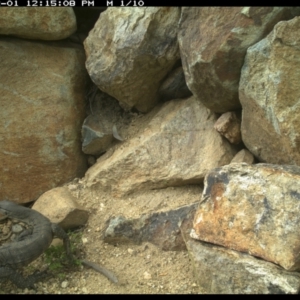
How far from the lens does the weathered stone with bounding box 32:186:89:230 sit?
3777mm

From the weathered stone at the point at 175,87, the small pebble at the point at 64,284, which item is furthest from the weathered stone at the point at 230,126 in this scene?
the small pebble at the point at 64,284

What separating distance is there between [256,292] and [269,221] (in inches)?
17.9

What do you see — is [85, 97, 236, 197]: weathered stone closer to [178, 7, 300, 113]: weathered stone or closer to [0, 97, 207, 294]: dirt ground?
[0, 97, 207, 294]: dirt ground

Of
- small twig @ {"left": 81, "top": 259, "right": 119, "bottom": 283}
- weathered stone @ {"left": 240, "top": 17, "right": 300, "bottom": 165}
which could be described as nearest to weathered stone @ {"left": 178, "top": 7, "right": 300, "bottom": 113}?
weathered stone @ {"left": 240, "top": 17, "right": 300, "bottom": 165}

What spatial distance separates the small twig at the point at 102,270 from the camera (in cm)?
327

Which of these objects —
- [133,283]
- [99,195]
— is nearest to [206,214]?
[133,283]

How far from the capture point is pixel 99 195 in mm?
4188

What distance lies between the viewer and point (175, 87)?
423cm

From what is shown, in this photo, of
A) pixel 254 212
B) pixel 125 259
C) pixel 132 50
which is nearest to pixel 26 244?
pixel 125 259

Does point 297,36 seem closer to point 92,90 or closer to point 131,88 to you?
point 131,88

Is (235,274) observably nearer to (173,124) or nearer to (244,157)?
→ (244,157)

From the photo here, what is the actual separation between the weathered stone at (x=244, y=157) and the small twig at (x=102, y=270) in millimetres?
1334

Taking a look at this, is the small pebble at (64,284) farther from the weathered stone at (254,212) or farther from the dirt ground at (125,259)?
the weathered stone at (254,212)

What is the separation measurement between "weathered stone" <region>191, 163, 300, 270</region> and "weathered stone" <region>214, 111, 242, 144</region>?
65 cm
